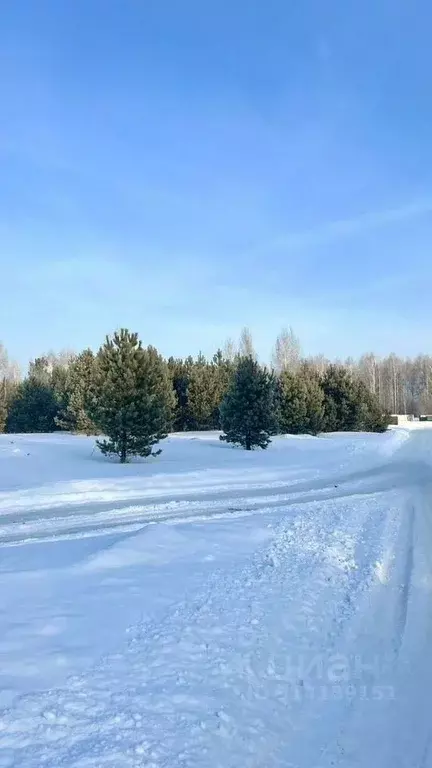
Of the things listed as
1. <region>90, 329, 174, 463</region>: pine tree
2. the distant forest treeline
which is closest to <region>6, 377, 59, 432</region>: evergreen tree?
the distant forest treeline

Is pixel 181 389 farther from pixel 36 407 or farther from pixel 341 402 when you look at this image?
pixel 341 402

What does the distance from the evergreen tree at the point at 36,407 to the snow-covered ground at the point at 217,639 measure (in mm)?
37679

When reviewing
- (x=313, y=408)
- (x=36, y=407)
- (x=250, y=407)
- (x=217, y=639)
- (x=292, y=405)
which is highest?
(x=36, y=407)

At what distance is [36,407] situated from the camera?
48531 millimetres

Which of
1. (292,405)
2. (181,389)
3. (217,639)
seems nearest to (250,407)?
(292,405)

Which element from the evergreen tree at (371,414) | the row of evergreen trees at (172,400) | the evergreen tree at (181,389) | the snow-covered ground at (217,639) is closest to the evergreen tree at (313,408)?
the row of evergreen trees at (172,400)

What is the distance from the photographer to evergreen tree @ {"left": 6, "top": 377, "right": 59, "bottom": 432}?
158ft

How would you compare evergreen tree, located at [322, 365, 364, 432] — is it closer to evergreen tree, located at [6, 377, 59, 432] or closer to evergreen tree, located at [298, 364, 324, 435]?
evergreen tree, located at [298, 364, 324, 435]

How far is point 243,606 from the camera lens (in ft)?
19.7

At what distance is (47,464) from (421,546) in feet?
51.6

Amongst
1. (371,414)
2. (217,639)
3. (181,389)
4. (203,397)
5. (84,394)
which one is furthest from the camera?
(371,414)

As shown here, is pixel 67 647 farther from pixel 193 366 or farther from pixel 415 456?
pixel 193 366

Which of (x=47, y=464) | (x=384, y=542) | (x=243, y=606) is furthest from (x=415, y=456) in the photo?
(x=243, y=606)

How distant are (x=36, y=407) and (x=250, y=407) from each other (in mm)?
25784
